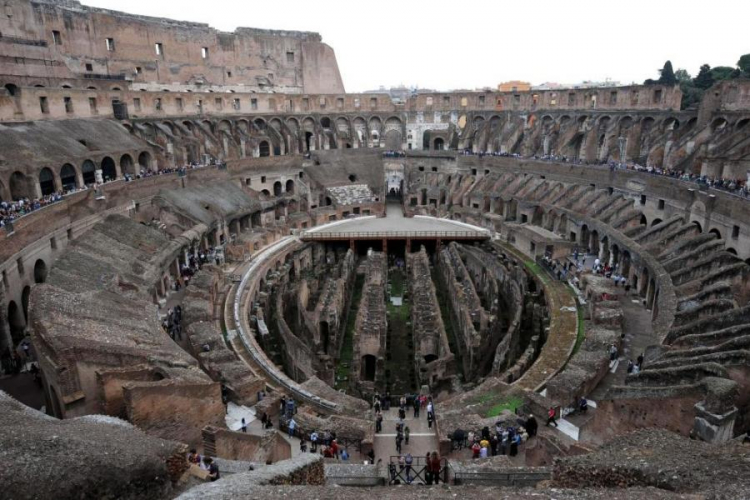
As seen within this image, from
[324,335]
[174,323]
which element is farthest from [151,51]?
[324,335]

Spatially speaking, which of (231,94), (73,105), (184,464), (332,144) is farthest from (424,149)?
(184,464)

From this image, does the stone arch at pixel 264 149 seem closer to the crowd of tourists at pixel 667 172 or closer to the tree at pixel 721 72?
the crowd of tourists at pixel 667 172

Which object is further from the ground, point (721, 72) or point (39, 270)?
point (721, 72)

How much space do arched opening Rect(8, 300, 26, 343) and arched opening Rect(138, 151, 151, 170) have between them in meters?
16.0

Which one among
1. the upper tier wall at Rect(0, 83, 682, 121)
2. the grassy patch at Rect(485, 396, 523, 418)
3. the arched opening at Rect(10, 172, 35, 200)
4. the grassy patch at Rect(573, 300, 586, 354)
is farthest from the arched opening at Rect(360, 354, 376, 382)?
the upper tier wall at Rect(0, 83, 682, 121)

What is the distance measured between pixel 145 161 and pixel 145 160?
7 cm

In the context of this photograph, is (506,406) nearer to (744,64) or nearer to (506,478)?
(506,478)

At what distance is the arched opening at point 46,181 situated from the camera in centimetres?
2447

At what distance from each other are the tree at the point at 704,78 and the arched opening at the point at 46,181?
5372 cm

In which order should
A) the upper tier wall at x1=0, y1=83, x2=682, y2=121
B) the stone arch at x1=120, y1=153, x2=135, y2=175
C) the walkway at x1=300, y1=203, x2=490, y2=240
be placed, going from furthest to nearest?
the walkway at x1=300, y1=203, x2=490, y2=240, the stone arch at x1=120, y1=153, x2=135, y2=175, the upper tier wall at x1=0, y1=83, x2=682, y2=121

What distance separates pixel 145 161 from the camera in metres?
33.1

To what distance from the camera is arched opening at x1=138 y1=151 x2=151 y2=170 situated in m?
32.8

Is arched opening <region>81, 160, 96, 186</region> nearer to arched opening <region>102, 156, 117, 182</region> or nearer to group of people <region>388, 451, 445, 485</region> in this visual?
arched opening <region>102, 156, 117, 182</region>

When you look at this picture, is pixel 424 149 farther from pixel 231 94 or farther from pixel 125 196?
pixel 125 196
